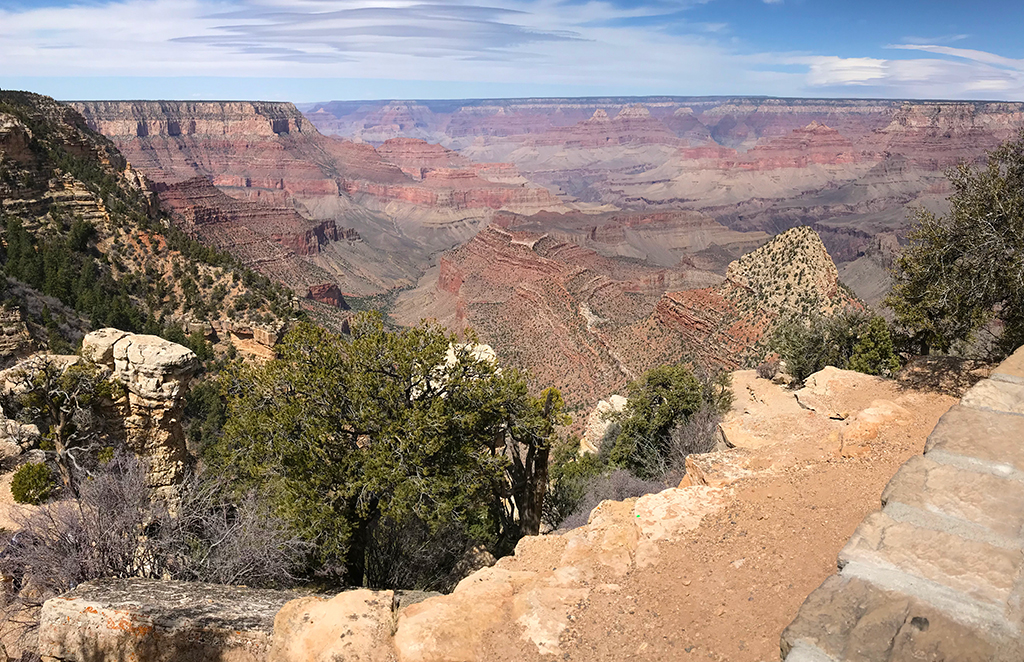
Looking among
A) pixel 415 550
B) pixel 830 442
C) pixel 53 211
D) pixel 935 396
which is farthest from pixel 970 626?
pixel 53 211

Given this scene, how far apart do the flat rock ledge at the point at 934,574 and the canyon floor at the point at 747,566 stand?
41.7 inches

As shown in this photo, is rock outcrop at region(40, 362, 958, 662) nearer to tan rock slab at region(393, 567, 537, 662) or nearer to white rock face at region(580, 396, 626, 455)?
tan rock slab at region(393, 567, 537, 662)

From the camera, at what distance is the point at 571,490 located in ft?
80.7

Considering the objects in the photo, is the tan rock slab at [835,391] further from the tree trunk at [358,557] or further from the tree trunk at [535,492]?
the tree trunk at [358,557]

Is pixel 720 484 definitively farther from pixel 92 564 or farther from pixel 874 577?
pixel 92 564

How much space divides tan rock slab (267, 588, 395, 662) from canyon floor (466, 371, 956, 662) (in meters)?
1.24

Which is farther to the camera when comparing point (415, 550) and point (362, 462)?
point (415, 550)

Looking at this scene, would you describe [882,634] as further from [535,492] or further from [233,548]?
[535,492]

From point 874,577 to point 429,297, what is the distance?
11919 cm

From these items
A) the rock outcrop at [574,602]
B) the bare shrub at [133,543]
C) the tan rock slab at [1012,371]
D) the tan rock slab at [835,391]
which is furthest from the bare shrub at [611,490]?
the tan rock slab at [1012,371]

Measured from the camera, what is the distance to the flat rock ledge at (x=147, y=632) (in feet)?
25.5

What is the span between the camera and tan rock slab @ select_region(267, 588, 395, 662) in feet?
22.5

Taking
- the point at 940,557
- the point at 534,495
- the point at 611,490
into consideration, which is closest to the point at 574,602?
the point at 940,557

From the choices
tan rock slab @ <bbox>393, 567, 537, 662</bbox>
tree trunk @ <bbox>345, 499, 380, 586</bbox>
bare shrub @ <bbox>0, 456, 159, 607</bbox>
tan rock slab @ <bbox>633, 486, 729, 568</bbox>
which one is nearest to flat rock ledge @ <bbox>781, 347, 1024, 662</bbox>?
tan rock slab @ <bbox>633, 486, 729, 568</bbox>
